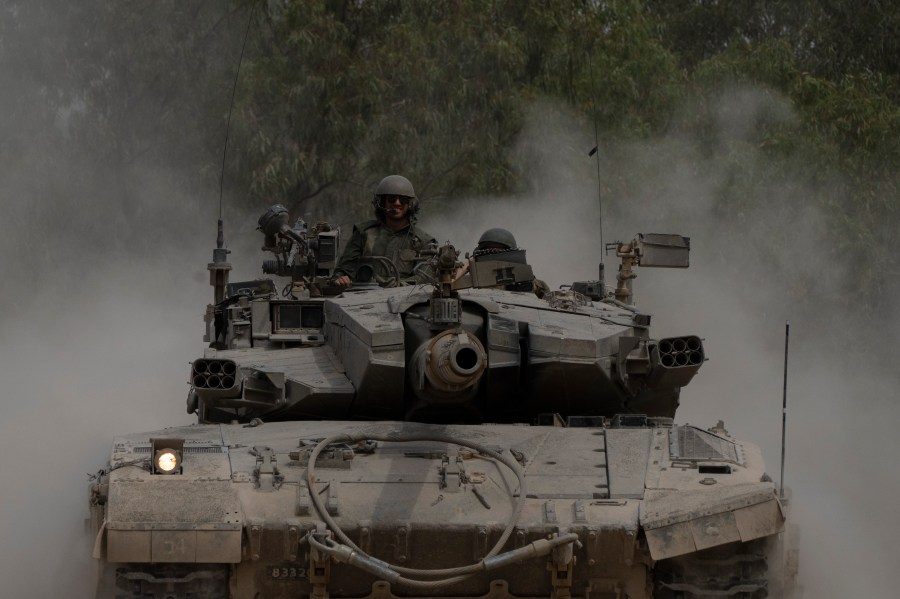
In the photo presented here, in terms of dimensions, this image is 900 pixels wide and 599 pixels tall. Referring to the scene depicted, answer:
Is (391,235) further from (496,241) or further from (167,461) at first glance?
(167,461)

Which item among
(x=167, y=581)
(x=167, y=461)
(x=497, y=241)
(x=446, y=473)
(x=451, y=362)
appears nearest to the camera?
(x=167, y=581)

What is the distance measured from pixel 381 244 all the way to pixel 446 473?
5.32 metres

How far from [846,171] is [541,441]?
2004 centimetres

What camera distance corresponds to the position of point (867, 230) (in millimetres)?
30281

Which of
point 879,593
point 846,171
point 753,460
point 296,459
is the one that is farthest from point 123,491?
point 846,171

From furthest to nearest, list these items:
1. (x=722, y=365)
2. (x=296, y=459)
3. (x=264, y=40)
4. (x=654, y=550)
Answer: (x=264, y=40) < (x=722, y=365) < (x=296, y=459) < (x=654, y=550)

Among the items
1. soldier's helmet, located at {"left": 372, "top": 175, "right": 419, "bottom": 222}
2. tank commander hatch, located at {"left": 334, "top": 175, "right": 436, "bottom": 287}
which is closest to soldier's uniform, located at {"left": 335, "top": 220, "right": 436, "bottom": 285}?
tank commander hatch, located at {"left": 334, "top": 175, "right": 436, "bottom": 287}

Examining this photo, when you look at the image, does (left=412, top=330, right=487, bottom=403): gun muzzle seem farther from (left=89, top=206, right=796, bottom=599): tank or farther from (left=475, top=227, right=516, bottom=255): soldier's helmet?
(left=475, top=227, right=516, bottom=255): soldier's helmet

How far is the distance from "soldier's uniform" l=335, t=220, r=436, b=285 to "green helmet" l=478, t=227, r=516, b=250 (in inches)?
29.9

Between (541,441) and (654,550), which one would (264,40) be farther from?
(654,550)

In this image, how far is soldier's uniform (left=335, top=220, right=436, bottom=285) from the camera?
1639cm

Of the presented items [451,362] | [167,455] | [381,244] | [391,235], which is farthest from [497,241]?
[167,455]

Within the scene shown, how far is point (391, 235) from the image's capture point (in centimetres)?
1669

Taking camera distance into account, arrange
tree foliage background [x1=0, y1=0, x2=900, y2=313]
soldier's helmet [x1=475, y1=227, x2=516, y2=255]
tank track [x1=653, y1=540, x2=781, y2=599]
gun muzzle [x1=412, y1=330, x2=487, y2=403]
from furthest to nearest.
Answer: tree foliage background [x1=0, y1=0, x2=900, y2=313], soldier's helmet [x1=475, y1=227, x2=516, y2=255], gun muzzle [x1=412, y1=330, x2=487, y2=403], tank track [x1=653, y1=540, x2=781, y2=599]
